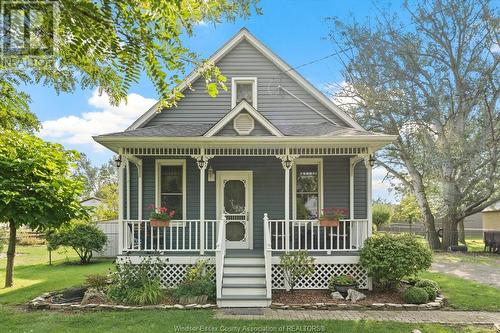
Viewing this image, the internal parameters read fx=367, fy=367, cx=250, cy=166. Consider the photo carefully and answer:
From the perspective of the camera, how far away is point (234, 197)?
10.9 meters

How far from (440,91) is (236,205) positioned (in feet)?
41.6

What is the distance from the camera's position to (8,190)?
7402 mm

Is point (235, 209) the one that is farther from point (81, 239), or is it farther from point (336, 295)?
point (81, 239)

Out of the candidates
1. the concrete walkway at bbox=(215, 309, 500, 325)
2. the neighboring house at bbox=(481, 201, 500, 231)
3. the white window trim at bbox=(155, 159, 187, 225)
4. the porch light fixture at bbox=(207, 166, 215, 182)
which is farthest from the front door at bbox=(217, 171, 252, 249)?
the neighboring house at bbox=(481, 201, 500, 231)

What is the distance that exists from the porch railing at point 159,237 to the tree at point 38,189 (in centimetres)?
143

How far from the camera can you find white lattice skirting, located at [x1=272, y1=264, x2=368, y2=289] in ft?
29.4

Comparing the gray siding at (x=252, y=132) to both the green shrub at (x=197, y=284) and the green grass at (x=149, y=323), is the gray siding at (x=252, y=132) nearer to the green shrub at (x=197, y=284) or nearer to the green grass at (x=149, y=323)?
the green shrub at (x=197, y=284)

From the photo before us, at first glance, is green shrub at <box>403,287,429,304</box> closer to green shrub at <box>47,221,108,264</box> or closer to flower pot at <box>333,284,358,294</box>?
flower pot at <box>333,284,358,294</box>

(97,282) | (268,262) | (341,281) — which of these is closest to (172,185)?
(97,282)

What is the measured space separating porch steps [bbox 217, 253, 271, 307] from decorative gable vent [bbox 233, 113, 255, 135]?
3.11 metres

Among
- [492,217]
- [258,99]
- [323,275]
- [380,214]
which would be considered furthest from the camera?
[380,214]

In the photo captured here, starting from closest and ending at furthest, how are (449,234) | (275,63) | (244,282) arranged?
(244,282)
(275,63)
(449,234)

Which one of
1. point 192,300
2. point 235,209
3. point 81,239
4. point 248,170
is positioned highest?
point 248,170

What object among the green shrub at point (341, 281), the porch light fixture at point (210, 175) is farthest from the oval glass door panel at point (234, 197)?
the green shrub at point (341, 281)
